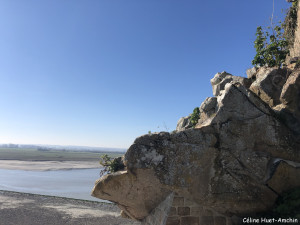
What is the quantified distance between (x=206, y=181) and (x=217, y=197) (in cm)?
46

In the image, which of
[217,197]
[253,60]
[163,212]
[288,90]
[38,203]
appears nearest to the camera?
[217,197]

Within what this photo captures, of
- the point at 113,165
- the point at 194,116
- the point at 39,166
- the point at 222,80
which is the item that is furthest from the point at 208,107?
the point at 39,166

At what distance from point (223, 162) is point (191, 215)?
1.58 metres

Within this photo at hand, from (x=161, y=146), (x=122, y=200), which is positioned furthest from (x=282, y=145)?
(x=122, y=200)

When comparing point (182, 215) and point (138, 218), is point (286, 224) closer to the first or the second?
point (182, 215)

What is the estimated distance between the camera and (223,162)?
645cm

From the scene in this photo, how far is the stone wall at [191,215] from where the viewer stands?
646 cm

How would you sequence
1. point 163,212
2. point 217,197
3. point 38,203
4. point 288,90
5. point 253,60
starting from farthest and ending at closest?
point 38,203, point 253,60, point 288,90, point 163,212, point 217,197

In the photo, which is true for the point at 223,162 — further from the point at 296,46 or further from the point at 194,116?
the point at 296,46

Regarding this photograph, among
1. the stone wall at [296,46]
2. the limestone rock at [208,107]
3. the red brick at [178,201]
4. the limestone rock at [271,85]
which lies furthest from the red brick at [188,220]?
the stone wall at [296,46]

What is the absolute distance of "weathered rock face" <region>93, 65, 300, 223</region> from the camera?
6.29m

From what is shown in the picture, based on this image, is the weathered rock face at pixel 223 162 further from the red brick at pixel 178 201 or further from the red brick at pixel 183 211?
the red brick at pixel 183 211

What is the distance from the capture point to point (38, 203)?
87.8 feet

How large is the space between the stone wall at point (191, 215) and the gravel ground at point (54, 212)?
14.8 metres
